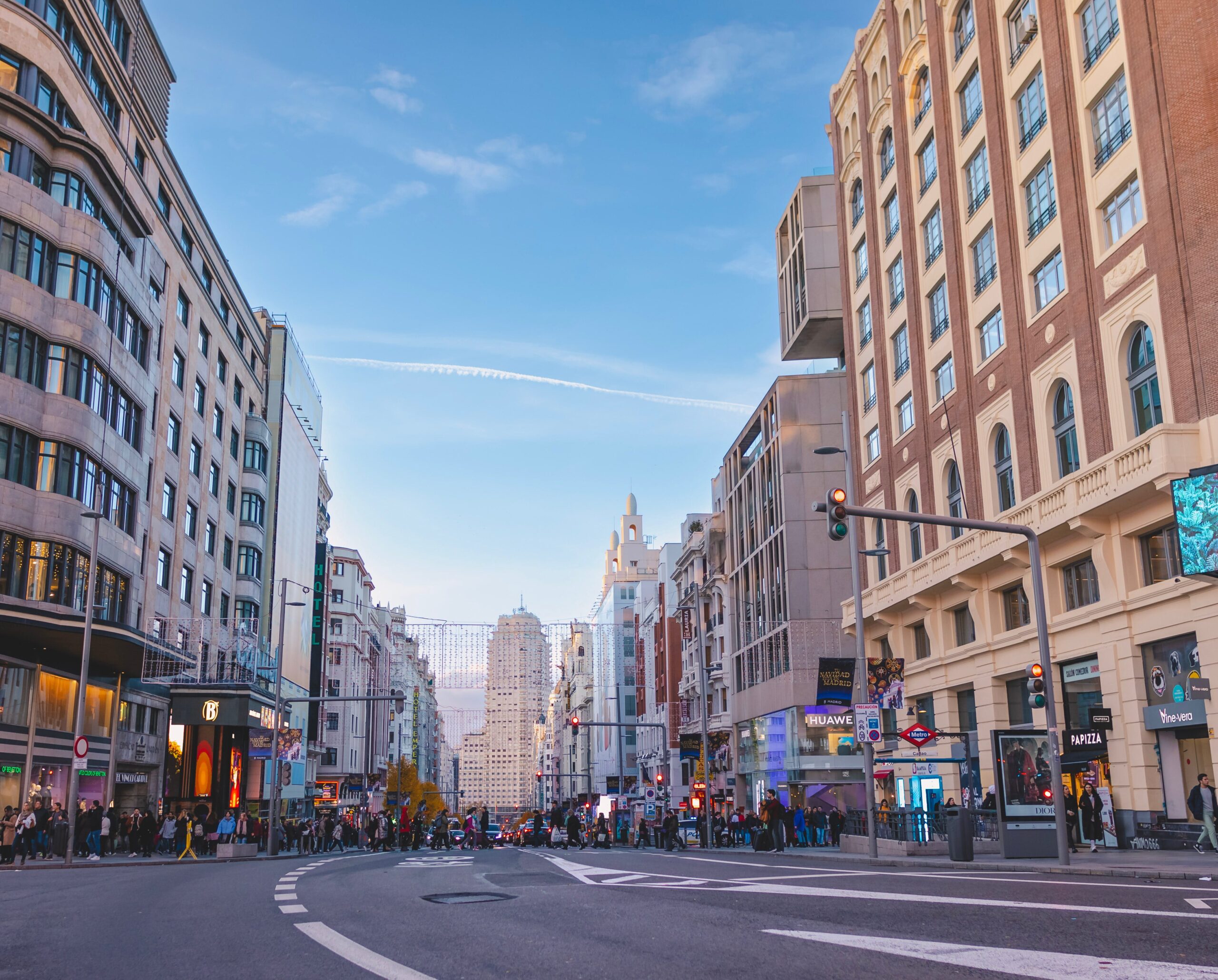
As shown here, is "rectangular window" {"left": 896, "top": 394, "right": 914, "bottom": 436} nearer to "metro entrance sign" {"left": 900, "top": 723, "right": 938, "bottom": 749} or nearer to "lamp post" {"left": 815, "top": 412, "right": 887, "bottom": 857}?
"lamp post" {"left": 815, "top": 412, "right": 887, "bottom": 857}

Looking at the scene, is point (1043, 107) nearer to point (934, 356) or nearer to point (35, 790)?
point (934, 356)

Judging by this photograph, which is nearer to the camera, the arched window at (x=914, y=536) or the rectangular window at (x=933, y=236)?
the rectangular window at (x=933, y=236)

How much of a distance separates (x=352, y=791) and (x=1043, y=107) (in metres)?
86.5

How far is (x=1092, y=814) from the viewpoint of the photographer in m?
27.0

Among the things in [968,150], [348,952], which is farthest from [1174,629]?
[348,952]

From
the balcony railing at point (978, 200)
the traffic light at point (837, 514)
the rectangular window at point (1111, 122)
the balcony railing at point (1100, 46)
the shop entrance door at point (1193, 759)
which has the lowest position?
the shop entrance door at point (1193, 759)

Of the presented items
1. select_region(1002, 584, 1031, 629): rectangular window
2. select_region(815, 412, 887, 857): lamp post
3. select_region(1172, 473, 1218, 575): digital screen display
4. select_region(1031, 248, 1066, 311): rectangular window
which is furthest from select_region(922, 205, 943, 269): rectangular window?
select_region(1172, 473, 1218, 575): digital screen display

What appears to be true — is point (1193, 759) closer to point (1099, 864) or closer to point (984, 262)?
point (1099, 864)

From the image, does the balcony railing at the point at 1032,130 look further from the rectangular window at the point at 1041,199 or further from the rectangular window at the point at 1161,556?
the rectangular window at the point at 1161,556

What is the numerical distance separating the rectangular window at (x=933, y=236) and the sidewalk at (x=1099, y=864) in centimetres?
2026

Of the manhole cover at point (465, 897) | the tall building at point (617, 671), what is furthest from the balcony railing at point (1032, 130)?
the tall building at point (617, 671)

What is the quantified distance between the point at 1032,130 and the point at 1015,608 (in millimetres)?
13215

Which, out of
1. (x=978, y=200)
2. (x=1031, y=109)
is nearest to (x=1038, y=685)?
(x=1031, y=109)

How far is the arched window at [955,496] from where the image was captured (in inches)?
1449
